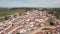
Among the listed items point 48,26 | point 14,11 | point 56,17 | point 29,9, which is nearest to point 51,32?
point 48,26

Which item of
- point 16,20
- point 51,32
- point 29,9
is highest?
point 29,9

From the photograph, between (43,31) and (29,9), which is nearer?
(43,31)

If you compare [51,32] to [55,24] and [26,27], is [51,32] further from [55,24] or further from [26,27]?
[26,27]

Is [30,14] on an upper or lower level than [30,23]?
upper

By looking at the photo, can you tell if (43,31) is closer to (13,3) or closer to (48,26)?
(48,26)

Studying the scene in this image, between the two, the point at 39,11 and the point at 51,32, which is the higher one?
the point at 39,11

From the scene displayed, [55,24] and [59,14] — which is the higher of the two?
[59,14]
